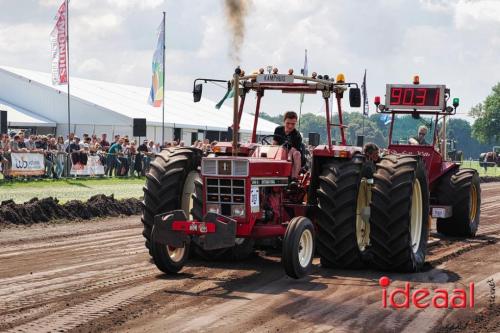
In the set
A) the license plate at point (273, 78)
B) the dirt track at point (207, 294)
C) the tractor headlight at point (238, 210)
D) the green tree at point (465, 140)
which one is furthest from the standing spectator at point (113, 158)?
the green tree at point (465, 140)

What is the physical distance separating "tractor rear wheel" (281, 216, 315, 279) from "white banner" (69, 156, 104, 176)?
1681 cm

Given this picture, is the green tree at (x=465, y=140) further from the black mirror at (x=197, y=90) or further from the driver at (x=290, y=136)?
the black mirror at (x=197, y=90)

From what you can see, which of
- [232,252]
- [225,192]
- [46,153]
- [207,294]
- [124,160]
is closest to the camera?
[207,294]

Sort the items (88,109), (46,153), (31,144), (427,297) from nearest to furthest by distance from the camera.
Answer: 1. (427,297)
2. (46,153)
3. (31,144)
4. (88,109)

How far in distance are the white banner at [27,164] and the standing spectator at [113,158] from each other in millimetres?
3513

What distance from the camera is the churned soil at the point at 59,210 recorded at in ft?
48.0

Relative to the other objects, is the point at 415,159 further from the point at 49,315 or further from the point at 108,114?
the point at 108,114

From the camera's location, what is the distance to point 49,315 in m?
7.04

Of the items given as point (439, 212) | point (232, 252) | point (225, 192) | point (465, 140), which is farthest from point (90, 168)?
point (465, 140)

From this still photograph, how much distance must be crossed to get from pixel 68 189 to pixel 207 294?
46.0ft

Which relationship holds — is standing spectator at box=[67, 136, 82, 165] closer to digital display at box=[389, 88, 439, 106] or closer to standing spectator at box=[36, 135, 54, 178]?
standing spectator at box=[36, 135, 54, 178]

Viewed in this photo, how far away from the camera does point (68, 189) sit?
2141 cm

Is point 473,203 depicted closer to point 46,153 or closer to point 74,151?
point 46,153

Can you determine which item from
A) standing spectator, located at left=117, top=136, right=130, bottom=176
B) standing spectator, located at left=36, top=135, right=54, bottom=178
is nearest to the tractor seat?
standing spectator, located at left=36, top=135, right=54, bottom=178
